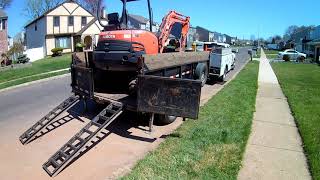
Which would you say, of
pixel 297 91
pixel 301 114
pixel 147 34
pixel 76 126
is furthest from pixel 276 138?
pixel 297 91

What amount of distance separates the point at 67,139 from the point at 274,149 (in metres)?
4.53

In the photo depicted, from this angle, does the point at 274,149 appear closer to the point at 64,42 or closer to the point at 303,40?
the point at 64,42

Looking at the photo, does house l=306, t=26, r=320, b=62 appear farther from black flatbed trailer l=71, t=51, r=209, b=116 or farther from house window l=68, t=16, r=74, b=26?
black flatbed trailer l=71, t=51, r=209, b=116

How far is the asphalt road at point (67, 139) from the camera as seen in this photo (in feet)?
20.3

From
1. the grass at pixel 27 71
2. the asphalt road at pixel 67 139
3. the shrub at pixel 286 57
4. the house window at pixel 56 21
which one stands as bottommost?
the asphalt road at pixel 67 139

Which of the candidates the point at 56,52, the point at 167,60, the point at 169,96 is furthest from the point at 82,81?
the point at 56,52

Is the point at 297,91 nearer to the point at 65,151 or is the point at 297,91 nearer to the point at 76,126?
the point at 76,126

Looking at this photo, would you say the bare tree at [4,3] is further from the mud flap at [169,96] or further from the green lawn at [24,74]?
the mud flap at [169,96]

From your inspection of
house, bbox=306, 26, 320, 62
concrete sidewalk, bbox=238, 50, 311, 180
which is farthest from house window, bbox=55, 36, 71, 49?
concrete sidewalk, bbox=238, 50, 311, 180

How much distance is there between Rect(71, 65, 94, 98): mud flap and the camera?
9.07 meters

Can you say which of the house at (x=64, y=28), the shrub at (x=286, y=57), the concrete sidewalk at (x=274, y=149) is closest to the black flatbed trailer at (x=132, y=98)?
the concrete sidewalk at (x=274, y=149)

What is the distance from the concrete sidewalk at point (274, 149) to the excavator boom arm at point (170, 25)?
3713 mm

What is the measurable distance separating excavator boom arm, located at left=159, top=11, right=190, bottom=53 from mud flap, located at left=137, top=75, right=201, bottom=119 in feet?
10.8

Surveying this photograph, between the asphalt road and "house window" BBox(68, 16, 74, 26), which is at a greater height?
"house window" BBox(68, 16, 74, 26)
